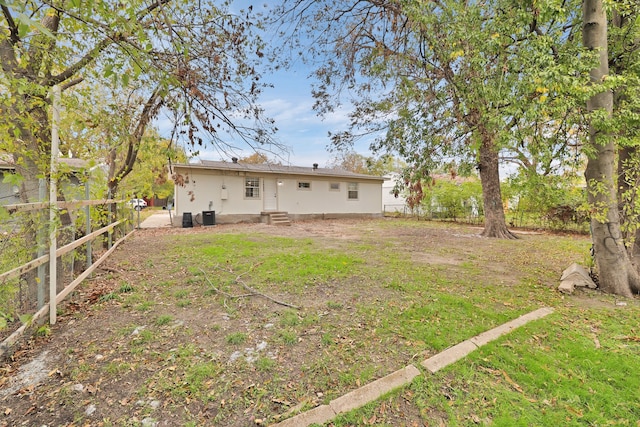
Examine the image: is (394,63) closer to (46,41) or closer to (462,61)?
(462,61)

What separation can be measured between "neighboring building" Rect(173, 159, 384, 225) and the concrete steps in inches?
8.5

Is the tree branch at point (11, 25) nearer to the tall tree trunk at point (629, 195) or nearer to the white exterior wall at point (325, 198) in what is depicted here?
the tall tree trunk at point (629, 195)

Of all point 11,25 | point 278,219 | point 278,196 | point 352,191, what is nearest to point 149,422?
point 11,25

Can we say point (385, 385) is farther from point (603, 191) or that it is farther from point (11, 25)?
point (11, 25)

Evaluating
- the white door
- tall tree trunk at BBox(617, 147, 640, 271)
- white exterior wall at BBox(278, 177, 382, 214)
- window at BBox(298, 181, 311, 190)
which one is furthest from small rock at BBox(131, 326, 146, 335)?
window at BBox(298, 181, 311, 190)

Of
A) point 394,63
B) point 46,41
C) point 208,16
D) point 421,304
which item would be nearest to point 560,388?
point 421,304

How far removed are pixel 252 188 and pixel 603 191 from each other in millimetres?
12936

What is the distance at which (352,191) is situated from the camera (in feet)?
58.4

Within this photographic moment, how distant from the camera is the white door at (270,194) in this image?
14828 mm

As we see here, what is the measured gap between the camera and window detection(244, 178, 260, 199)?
14.3 m

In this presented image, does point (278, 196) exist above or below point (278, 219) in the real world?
above

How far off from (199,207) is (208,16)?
34.2 feet

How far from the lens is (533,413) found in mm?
1974

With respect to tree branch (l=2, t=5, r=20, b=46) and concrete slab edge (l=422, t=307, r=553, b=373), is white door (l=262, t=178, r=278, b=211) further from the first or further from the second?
concrete slab edge (l=422, t=307, r=553, b=373)
